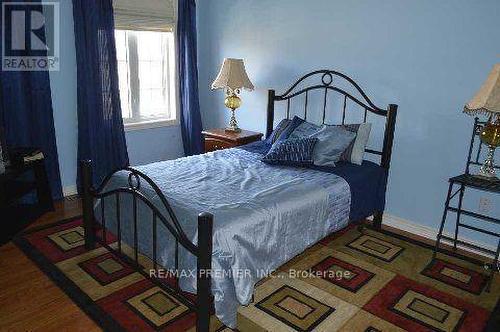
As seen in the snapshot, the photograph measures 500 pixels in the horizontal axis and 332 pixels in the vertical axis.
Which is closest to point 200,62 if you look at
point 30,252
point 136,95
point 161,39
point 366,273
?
point 161,39

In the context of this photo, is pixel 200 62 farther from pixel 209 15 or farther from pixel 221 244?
pixel 221 244

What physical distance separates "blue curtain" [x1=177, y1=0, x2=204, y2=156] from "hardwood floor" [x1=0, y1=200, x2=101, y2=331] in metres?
2.76

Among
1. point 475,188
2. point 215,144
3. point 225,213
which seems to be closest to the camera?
point 225,213

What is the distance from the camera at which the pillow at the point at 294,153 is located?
345 cm

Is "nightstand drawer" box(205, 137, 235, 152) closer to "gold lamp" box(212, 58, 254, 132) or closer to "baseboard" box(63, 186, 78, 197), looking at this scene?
"gold lamp" box(212, 58, 254, 132)

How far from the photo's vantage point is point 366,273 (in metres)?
3.04

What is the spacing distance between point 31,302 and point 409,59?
143 inches

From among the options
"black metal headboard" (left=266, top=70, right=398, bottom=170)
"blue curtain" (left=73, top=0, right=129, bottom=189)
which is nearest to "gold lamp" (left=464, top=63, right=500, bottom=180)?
"black metal headboard" (left=266, top=70, right=398, bottom=170)

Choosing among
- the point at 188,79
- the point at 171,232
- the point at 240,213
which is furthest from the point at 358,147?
the point at 188,79

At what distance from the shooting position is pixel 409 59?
3.58 meters

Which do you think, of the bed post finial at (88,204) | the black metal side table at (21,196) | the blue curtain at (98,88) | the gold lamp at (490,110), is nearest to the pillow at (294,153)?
the gold lamp at (490,110)

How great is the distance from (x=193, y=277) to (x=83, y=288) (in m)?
1.03

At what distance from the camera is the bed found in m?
2.19

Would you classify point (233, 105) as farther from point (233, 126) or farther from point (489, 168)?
point (489, 168)
